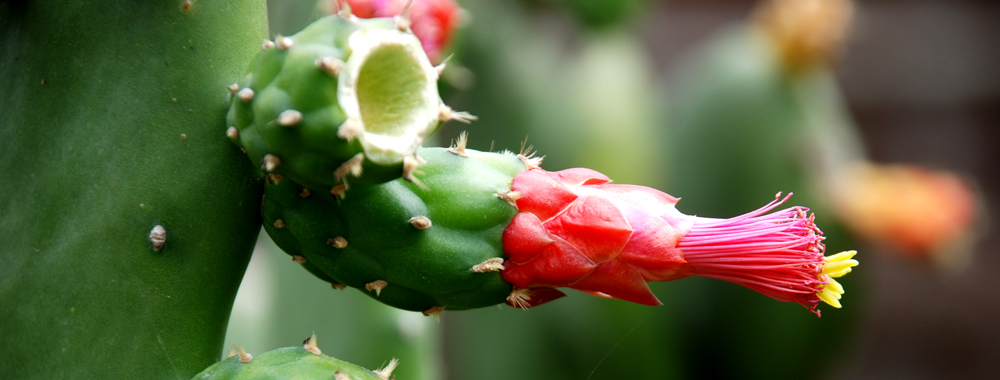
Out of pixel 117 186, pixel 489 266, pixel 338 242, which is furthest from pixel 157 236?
pixel 489 266

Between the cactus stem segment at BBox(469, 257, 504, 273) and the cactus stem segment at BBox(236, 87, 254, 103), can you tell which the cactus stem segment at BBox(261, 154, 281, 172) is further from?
the cactus stem segment at BBox(469, 257, 504, 273)

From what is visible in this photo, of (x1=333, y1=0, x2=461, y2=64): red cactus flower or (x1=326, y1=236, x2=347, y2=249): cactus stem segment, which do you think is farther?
(x1=333, y1=0, x2=461, y2=64): red cactus flower

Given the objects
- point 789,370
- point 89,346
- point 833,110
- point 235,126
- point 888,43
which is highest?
point 888,43

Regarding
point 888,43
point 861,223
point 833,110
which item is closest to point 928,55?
point 888,43

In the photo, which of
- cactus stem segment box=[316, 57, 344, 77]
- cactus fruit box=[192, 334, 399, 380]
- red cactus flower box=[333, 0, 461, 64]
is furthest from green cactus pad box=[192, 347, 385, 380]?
red cactus flower box=[333, 0, 461, 64]

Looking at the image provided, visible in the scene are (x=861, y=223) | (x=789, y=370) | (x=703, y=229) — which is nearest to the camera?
(x=703, y=229)

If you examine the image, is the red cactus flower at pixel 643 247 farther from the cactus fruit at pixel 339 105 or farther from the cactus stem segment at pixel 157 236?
the cactus stem segment at pixel 157 236

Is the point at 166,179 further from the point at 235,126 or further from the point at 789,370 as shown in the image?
the point at 789,370
